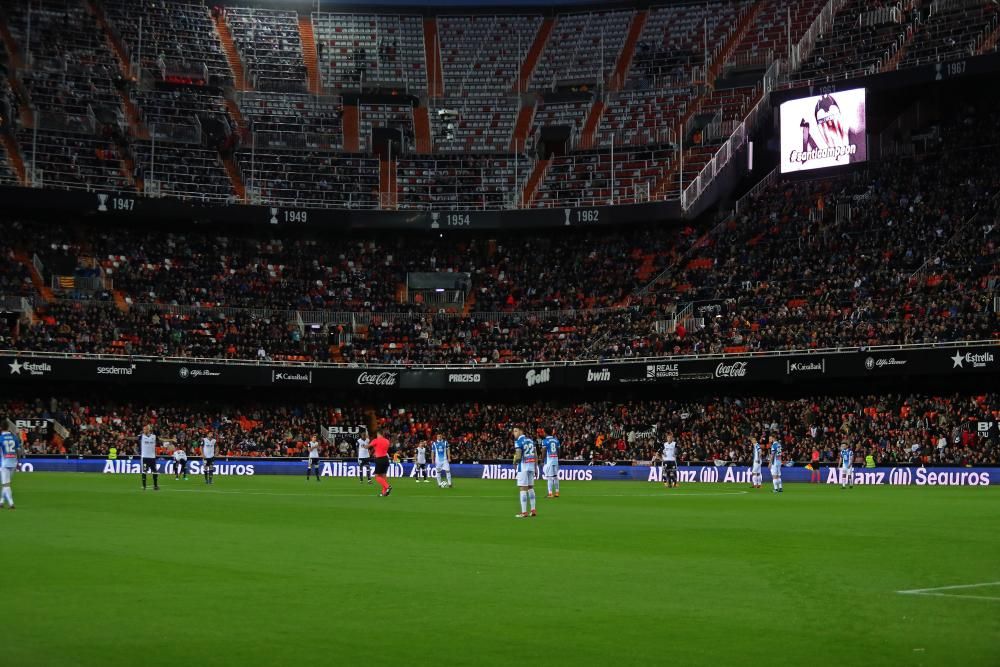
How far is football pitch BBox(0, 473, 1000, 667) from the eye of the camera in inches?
436

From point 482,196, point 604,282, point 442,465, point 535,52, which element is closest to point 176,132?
point 482,196

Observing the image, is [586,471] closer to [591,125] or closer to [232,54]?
[591,125]

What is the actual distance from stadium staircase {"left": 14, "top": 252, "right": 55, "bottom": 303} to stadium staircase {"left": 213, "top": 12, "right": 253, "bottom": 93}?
66.0 feet

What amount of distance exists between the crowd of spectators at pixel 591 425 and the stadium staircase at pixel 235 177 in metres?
13.5

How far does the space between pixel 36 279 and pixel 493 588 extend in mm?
60051

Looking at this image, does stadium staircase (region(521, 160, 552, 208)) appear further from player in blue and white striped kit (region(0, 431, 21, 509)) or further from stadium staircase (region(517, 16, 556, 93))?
player in blue and white striped kit (region(0, 431, 21, 509))

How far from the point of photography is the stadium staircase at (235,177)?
76.1 metres

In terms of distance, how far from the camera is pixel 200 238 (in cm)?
7675

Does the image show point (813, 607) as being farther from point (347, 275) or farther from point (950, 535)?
point (347, 275)

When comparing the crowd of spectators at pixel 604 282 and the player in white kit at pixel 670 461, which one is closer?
the player in white kit at pixel 670 461

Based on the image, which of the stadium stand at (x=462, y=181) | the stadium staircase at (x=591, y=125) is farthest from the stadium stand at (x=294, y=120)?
the stadium staircase at (x=591, y=125)

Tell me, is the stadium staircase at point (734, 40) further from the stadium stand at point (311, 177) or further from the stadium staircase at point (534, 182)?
the stadium stand at point (311, 177)

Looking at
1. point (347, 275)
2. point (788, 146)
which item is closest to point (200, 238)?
point (347, 275)

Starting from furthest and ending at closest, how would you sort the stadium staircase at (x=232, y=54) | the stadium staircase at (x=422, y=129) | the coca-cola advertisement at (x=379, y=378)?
the stadium staircase at (x=232, y=54)
the stadium staircase at (x=422, y=129)
the coca-cola advertisement at (x=379, y=378)
